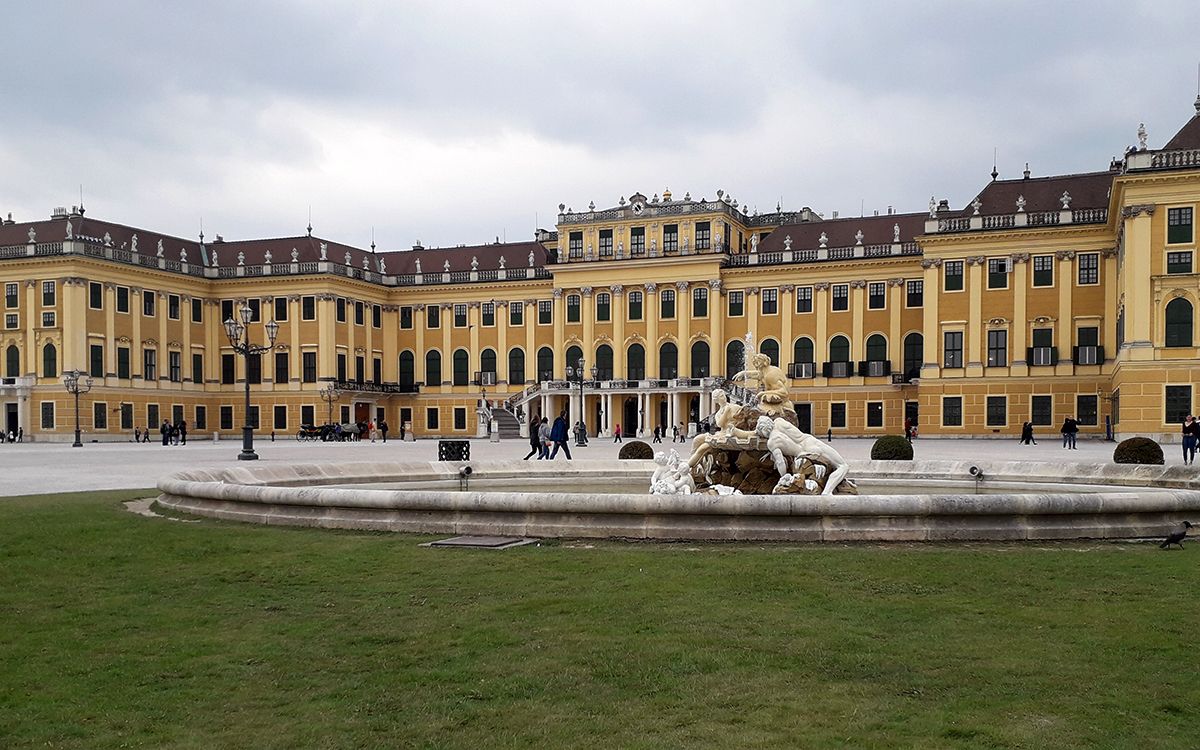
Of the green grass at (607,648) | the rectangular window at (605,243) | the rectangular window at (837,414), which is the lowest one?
the rectangular window at (837,414)

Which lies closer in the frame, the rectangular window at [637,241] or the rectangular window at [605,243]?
the rectangular window at [637,241]

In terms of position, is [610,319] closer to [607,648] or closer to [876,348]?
[876,348]

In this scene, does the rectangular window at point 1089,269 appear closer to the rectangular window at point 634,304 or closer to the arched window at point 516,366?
the rectangular window at point 634,304

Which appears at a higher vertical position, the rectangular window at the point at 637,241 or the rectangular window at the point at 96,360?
the rectangular window at the point at 637,241

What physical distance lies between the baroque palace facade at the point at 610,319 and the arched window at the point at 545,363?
104 millimetres

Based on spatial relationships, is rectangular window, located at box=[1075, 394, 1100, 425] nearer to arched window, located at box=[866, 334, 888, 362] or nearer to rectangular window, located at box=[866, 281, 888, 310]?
arched window, located at box=[866, 334, 888, 362]

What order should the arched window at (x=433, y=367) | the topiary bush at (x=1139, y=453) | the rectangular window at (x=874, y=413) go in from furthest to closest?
the arched window at (x=433, y=367)
the rectangular window at (x=874, y=413)
the topiary bush at (x=1139, y=453)

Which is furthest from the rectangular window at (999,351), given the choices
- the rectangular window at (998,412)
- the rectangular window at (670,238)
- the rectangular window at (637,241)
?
the rectangular window at (637,241)

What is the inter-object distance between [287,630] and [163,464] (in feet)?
90.3

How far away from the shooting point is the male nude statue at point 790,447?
46.5 ft

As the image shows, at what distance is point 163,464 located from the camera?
32969 millimetres

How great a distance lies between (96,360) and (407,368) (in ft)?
75.5

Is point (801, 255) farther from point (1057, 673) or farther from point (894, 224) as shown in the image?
point (1057, 673)

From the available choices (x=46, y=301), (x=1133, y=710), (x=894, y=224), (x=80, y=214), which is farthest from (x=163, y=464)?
(x=894, y=224)
